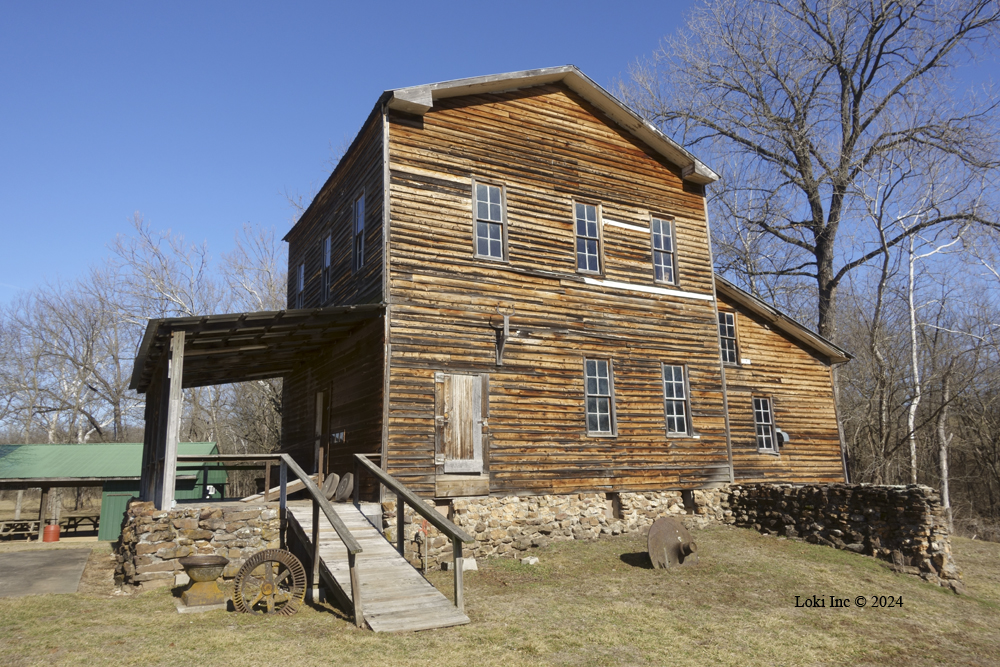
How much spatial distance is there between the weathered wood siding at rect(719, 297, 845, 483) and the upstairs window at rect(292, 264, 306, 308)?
451 inches

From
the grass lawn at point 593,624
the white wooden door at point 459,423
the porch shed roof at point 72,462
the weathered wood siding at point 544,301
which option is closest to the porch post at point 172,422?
the grass lawn at point 593,624

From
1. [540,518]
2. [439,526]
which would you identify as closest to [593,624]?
[439,526]

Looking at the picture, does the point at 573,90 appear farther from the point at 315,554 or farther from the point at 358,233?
the point at 315,554

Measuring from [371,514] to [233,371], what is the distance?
652 cm

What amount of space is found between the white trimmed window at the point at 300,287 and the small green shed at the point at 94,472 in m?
6.90

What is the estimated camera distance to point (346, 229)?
15.3 meters

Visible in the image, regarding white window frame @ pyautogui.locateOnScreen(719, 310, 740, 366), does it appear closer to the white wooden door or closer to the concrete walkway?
the white wooden door

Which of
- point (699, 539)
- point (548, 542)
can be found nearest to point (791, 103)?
point (699, 539)

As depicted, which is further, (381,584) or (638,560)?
(638,560)

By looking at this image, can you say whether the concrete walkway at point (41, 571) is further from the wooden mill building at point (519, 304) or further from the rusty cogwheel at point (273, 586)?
the wooden mill building at point (519, 304)

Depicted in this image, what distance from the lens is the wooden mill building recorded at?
40.8 feet

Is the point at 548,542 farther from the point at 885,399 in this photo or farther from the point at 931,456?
the point at 931,456

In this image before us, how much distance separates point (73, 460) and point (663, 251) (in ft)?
72.1

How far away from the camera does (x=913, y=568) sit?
12.1m
